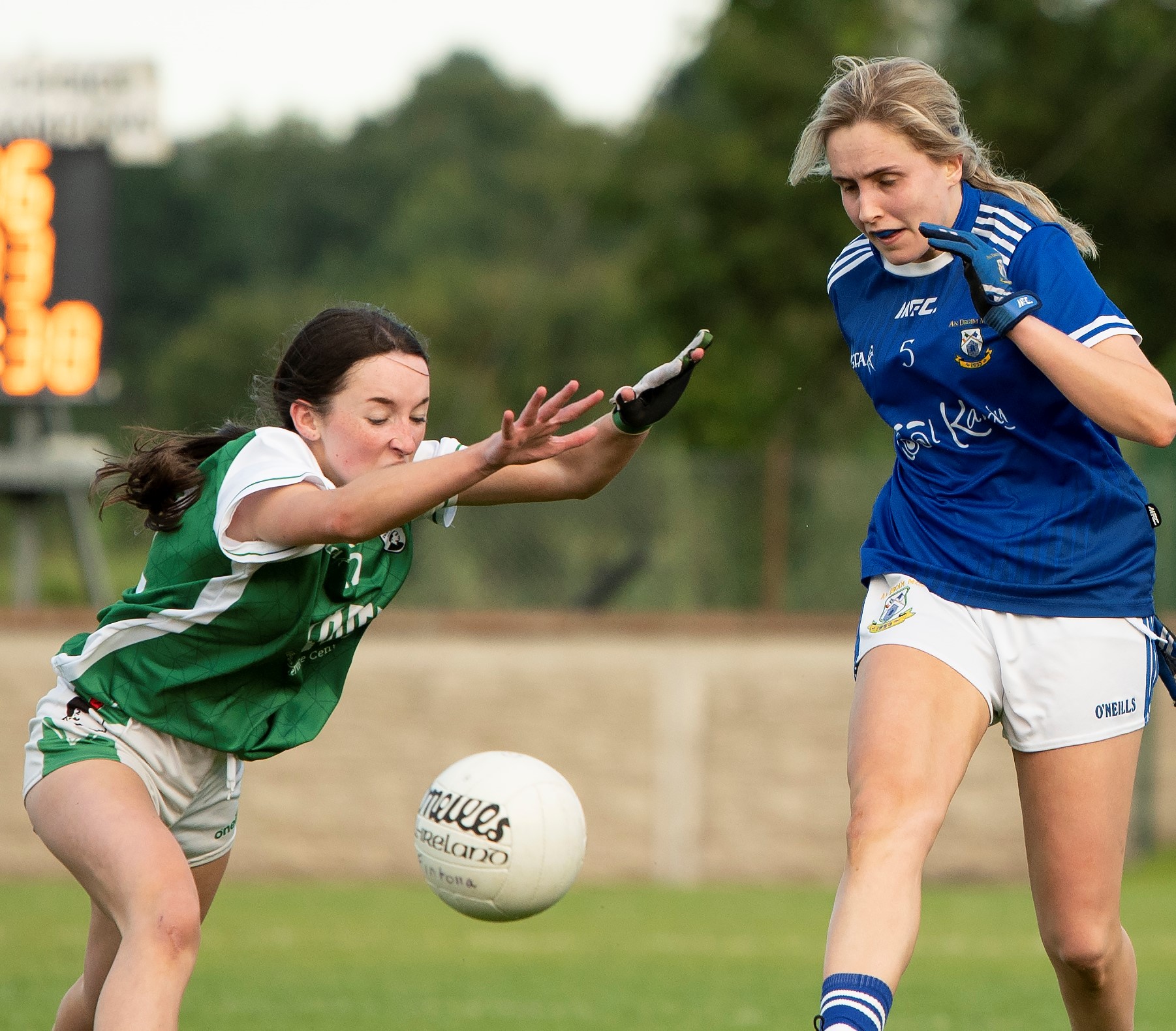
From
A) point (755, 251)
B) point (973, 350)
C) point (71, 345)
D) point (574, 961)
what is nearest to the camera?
point (973, 350)

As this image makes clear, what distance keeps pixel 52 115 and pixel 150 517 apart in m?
9.71

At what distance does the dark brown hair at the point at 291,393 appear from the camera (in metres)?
3.73

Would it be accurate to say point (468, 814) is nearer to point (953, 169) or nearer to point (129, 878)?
point (129, 878)

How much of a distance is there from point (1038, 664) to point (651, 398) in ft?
3.51

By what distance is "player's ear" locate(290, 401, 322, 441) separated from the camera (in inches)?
149

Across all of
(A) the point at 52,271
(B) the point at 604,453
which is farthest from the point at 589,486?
(A) the point at 52,271

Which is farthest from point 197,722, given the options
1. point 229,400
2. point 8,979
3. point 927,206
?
point 229,400

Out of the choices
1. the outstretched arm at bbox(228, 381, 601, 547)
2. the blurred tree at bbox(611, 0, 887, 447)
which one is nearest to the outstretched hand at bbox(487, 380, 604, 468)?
the outstretched arm at bbox(228, 381, 601, 547)

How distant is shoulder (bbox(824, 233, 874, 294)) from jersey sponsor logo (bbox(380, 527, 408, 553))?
3.87 feet

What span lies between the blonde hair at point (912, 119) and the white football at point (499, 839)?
1.63 meters

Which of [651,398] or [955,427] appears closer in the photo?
[955,427]

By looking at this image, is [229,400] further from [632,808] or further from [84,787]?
[84,787]

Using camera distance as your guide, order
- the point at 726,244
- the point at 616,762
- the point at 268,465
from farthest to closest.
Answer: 1. the point at 726,244
2. the point at 616,762
3. the point at 268,465

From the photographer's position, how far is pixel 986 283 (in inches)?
135
